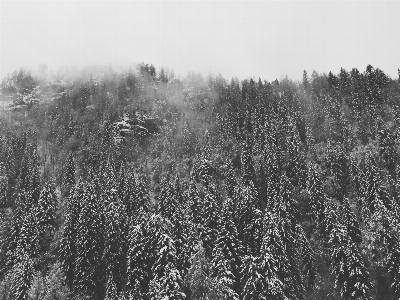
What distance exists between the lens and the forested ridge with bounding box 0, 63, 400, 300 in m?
45.4

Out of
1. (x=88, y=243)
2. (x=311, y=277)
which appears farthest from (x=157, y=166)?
(x=311, y=277)

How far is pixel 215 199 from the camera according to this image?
172 feet

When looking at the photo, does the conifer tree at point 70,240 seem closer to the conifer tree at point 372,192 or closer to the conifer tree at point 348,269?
the conifer tree at point 348,269

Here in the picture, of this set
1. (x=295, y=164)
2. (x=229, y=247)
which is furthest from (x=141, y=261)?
(x=295, y=164)

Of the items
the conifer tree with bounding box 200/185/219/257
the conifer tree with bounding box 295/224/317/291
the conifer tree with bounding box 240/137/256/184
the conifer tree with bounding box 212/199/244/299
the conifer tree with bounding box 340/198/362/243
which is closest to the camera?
the conifer tree with bounding box 212/199/244/299

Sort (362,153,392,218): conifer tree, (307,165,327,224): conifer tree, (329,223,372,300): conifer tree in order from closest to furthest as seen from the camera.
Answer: (329,223,372,300): conifer tree
(362,153,392,218): conifer tree
(307,165,327,224): conifer tree

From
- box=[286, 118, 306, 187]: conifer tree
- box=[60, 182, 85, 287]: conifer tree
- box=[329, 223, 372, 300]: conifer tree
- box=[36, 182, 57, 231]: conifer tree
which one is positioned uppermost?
box=[286, 118, 306, 187]: conifer tree

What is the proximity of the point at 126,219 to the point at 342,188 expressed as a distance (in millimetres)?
51309

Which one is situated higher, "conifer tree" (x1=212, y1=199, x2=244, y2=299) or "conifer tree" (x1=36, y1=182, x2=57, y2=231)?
"conifer tree" (x1=36, y1=182, x2=57, y2=231)

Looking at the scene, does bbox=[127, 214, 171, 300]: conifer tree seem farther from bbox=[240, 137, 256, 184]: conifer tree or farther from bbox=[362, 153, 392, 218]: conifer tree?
bbox=[362, 153, 392, 218]: conifer tree

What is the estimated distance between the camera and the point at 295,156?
8825 centimetres

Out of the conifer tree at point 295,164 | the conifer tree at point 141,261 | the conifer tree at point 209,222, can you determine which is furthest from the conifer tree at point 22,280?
the conifer tree at point 295,164

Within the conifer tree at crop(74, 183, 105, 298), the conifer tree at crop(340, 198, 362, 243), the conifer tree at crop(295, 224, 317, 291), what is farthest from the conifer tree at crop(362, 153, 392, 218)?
the conifer tree at crop(74, 183, 105, 298)

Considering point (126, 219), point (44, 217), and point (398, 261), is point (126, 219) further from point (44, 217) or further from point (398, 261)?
point (398, 261)
